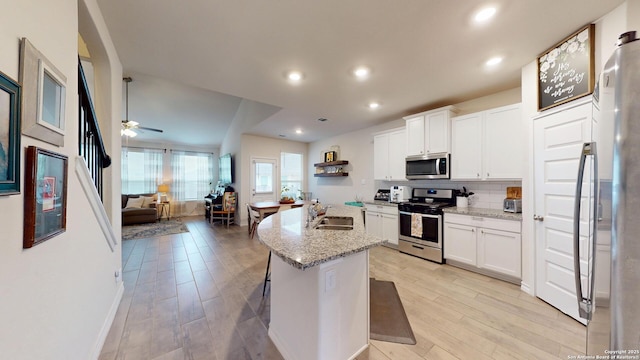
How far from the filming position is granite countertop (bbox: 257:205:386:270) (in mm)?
1178

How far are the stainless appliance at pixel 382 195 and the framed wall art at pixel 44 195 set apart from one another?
14.1 feet

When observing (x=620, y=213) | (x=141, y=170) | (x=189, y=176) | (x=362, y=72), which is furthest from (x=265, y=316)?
(x=141, y=170)

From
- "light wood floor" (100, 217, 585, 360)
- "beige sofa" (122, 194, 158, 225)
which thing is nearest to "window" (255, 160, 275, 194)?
"light wood floor" (100, 217, 585, 360)

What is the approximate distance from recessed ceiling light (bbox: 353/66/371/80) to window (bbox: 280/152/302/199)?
4.22m

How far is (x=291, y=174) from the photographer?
6781 mm

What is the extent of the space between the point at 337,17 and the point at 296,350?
2542 mm

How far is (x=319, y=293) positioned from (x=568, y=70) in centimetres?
300

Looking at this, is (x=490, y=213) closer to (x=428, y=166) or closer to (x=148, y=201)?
(x=428, y=166)

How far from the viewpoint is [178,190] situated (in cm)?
768

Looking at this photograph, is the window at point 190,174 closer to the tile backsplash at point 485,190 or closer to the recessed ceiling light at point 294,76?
the recessed ceiling light at point 294,76

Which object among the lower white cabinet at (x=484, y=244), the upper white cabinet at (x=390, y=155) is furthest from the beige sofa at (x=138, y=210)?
the lower white cabinet at (x=484, y=244)

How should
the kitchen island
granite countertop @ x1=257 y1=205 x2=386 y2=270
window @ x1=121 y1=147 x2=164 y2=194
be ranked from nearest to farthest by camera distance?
granite countertop @ x1=257 y1=205 x2=386 y2=270 < the kitchen island < window @ x1=121 y1=147 x2=164 y2=194

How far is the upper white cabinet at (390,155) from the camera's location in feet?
13.2

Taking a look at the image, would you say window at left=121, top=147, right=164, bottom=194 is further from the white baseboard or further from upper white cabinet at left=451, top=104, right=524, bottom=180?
upper white cabinet at left=451, top=104, right=524, bottom=180
